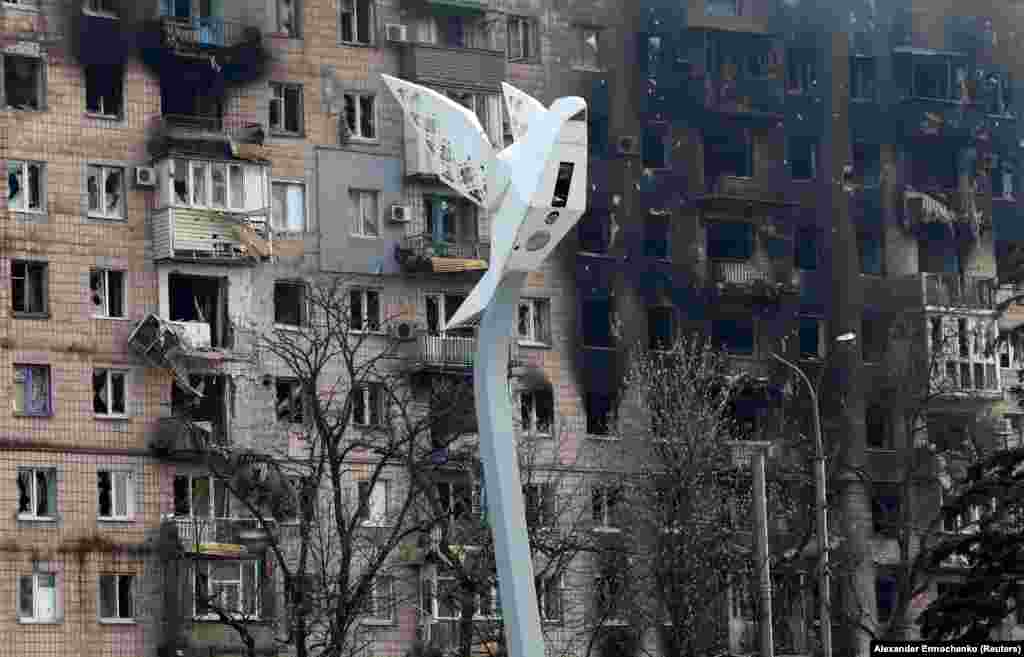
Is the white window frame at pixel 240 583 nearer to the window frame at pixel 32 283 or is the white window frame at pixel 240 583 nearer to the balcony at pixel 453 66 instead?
the window frame at pixel 32 283

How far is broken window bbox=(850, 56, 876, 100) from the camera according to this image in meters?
104

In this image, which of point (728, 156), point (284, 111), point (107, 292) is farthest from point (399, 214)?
point (728, 156)

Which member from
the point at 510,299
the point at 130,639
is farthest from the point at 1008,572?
the point at 130,639

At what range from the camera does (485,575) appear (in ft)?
271

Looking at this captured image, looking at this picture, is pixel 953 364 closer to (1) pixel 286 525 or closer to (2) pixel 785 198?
(2) pixel 785 198

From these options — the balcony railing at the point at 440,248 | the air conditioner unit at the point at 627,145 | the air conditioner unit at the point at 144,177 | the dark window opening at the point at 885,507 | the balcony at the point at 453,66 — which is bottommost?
the dark window opening at the point at 885,507

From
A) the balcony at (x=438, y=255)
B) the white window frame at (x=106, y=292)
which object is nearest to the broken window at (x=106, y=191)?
the white window frame at (x=106, y=292)

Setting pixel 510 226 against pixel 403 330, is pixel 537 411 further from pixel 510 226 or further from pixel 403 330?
pixel 510 226

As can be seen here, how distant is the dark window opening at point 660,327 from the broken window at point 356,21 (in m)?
12.8

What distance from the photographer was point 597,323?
3794 inches

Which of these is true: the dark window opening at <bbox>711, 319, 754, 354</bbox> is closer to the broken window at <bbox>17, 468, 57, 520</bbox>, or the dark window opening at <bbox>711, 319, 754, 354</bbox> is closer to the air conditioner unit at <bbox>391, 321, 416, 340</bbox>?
the air conditioner unit at <bbox>391, 321, 416, 340</bbox>

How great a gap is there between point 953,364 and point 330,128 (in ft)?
76.9

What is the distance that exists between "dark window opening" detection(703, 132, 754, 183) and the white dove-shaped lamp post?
4649cm

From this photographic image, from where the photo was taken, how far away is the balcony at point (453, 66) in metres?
92.8
